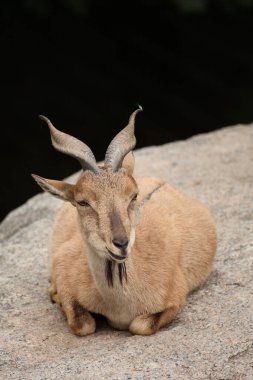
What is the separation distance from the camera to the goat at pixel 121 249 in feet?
23.9

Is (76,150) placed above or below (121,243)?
above

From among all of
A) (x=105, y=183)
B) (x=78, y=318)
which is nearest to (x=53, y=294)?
(x=78, y=318)

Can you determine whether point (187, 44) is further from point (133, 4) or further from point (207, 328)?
point (207, 328)

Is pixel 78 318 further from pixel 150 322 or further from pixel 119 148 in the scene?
pixel 119 148

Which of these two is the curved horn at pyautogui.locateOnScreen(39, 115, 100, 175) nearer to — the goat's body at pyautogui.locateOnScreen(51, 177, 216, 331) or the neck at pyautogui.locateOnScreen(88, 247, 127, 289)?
the goat's body at pyautogui.locateOnScreen(51, 177, 216, 331)

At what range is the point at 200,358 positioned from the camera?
7.13m

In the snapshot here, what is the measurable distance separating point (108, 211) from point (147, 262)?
961 mm

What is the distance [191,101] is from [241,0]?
258cm

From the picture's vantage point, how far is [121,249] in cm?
693

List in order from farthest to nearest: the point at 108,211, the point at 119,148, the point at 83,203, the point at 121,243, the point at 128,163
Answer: the point at 128,163, the point at 119,148, the point at 83,203, the point at 108,211, the point at 121,243

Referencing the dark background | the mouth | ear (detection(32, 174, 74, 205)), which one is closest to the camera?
the mouth

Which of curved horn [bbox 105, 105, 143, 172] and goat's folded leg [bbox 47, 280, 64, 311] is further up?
curved horn [bbox 105, 105, 143, 172]

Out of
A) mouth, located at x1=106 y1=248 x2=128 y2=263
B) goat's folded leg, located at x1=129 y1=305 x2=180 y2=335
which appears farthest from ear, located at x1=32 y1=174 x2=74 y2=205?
goat's folded leg, located at x1=129 y1=305 x2=180 y2=335

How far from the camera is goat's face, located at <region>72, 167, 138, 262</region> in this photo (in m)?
7.00
